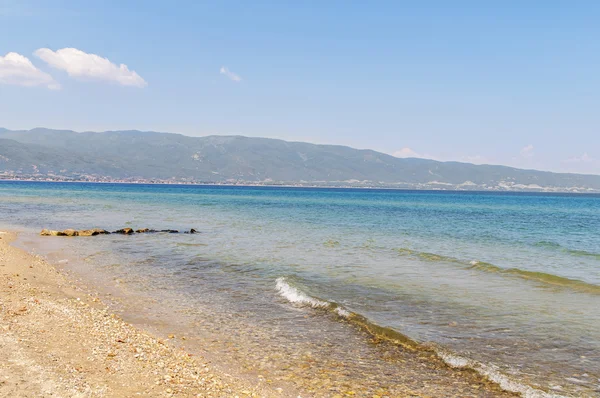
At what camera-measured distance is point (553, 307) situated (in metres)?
15.9

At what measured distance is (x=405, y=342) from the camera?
12.1m

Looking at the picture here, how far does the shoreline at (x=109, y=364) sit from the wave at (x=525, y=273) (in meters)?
12.0

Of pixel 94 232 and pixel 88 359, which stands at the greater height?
pixel 88 359

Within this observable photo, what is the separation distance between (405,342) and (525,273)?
521 inches

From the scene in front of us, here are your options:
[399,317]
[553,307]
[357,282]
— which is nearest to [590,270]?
[553,307]

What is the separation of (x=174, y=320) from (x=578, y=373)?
34.9 ft

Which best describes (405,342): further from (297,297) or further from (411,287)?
(411,287)

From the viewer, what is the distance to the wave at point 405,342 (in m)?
9.49

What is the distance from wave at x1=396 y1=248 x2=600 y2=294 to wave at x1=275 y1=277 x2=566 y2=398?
10.8 meters

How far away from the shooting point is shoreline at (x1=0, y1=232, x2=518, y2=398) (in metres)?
8.42

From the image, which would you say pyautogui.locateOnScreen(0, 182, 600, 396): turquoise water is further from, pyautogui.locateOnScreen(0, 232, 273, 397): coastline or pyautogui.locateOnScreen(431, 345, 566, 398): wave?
pyautogui.locateOnScreen(0, 232, 273, 397): coastline

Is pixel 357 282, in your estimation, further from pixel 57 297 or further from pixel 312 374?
pixel 57 297

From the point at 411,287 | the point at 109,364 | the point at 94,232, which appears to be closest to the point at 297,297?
the point at 411,287

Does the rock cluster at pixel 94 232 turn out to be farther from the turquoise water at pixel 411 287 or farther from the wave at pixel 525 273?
the wave at pixel 525 273
